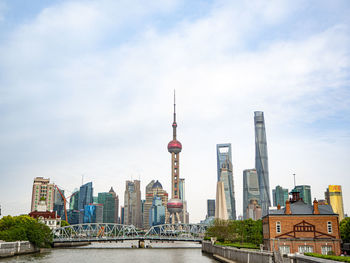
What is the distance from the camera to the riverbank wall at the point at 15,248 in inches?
3420

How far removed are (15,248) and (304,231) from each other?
70674 millimetres

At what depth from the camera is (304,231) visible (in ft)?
247

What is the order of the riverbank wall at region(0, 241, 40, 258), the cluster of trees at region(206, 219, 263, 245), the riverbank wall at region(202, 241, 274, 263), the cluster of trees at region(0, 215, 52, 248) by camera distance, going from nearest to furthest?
the riverbank wall at region(202, 241, 274, 263) → the riverbank wall at region(0, 241, 40, 258) → the cluster of trees at region(0, 215, 52, 248) → the cluster of trees at region(206, 219, 263, 245)

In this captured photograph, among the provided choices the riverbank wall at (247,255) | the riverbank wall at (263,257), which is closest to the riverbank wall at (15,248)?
the riverbank wall at (263,257)

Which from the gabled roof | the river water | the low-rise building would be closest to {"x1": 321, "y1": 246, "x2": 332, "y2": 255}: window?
the gabled roof

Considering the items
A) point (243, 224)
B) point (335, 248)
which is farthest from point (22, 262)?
point (243, 224)

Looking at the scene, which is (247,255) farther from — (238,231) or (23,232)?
(23,232)

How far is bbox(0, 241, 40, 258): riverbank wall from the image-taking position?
86875 mm

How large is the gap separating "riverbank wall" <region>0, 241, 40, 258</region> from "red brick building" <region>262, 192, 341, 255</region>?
61.5 meters

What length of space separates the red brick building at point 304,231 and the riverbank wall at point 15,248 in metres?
61.5

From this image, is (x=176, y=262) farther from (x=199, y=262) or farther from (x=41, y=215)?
(x=41, y=215)

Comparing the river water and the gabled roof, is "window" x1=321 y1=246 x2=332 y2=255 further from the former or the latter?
the river water

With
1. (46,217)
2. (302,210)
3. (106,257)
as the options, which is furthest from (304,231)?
(46,217)

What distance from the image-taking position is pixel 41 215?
178 m
